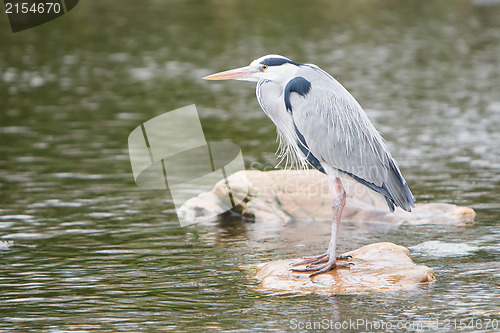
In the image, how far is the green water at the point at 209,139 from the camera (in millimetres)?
8359

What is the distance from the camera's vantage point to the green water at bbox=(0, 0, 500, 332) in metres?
8.36

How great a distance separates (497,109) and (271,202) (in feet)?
34.3

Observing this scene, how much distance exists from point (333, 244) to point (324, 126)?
50.4 inches

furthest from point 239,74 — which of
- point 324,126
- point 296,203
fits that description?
point 296,203

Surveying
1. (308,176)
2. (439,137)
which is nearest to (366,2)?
(439,137)

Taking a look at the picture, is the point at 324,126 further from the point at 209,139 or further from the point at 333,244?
the point at 209,139

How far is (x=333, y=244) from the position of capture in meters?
8.94

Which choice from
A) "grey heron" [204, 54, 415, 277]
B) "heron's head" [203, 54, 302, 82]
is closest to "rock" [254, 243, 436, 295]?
"grey heron" [204, 54, 415, 277]

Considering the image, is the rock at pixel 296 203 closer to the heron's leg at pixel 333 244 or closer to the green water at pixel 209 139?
the green water at pixel 209 139

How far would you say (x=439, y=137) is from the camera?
18250 millimetres

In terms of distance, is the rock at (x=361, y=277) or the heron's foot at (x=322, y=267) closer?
the rock at (x=361, y=277)

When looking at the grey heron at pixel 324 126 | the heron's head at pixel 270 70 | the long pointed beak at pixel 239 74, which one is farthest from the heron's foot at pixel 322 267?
the long pointed beak at pixel 239 74

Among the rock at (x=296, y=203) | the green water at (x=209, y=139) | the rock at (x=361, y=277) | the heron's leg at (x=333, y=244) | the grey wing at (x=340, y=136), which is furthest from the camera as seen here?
the rock at (x=296, y=203)

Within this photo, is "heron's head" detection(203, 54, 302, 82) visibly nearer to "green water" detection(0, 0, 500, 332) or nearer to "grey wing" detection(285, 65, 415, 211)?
"grey wing" detection(285, 65, 415, 211)
